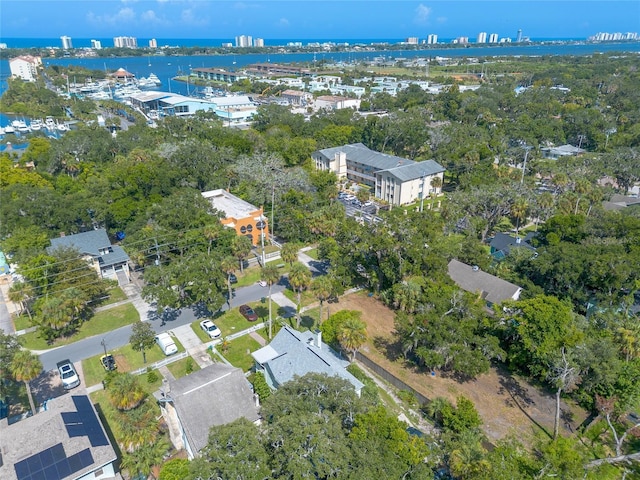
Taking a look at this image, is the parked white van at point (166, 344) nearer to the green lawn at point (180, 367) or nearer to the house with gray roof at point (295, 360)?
the green lawn at point (180, 367)

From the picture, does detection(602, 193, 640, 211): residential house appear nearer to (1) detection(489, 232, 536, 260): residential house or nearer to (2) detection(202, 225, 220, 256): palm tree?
(1) detection(489, 232, 536, 260): residential house

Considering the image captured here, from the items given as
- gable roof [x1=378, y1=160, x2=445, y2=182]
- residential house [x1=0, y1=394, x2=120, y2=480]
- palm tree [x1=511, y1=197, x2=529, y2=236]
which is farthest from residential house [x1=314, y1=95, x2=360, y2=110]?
residential house [x1=0, y1=394, x2=120, y2=480]

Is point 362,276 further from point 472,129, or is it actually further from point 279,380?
point 472,129

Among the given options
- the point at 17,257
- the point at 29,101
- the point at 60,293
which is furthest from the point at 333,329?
the point at 29,101

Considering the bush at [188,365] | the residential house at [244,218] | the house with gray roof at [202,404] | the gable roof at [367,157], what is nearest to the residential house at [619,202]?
the gable roof at [367,157]

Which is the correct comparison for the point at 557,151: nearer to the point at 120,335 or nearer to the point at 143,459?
the point at 120,335

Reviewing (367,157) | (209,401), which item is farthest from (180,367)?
(367,157)
